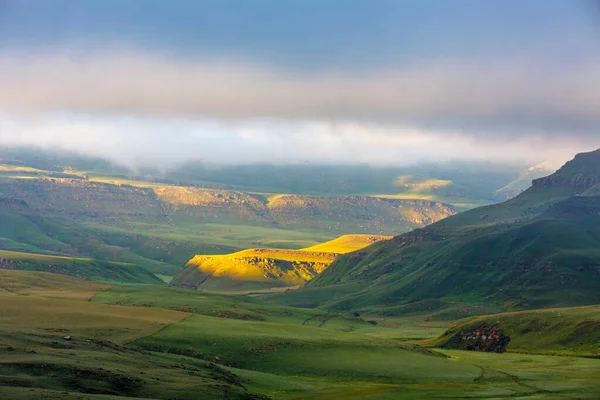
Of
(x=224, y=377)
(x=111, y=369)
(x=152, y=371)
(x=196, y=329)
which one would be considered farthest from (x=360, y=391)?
(x=196, y=329)

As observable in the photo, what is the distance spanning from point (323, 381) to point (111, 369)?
1761 inches

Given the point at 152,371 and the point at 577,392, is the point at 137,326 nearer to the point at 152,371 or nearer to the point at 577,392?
the point at 152,371

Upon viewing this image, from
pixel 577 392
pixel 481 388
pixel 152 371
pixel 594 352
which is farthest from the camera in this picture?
pixel 594 352

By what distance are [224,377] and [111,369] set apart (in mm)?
20884

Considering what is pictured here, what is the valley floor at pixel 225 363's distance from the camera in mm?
92125

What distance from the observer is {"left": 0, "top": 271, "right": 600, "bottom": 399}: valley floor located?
92.1m

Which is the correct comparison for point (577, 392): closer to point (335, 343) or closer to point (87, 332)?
point (335, 343)

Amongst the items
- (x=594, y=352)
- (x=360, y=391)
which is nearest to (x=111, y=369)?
(x=360, y=391)

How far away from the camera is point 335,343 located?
163625mm

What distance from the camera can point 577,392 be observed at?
11488 centimetres

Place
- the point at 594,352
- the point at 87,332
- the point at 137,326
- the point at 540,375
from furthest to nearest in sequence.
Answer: the point at 594,352
the point at 137,326
the point at 87,332
the point at 540,375

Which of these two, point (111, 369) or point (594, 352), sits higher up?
point (111, 369)

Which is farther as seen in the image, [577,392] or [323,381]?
[323,381]

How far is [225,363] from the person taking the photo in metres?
139
